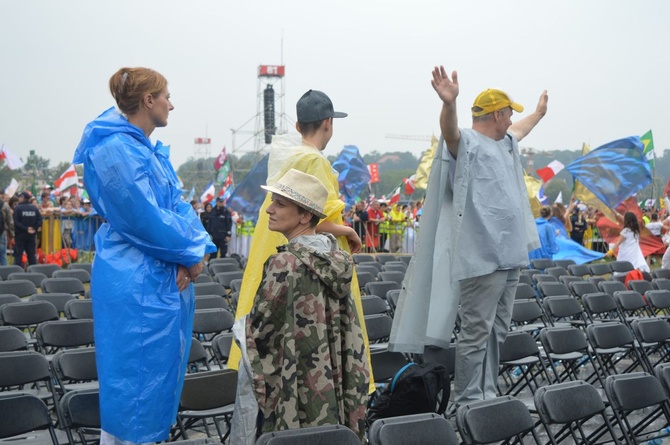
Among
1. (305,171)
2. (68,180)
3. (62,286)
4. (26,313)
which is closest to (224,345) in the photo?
(305,171)

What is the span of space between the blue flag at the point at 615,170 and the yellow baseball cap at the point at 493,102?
924 cm

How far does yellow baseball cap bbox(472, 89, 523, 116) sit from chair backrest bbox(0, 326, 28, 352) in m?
3.22

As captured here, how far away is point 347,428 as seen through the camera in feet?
9.45

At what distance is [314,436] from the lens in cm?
280

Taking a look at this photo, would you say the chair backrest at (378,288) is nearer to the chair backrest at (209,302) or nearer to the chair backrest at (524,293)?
the chair backrest at (524,293)

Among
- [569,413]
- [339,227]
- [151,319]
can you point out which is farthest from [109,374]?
[569,413]

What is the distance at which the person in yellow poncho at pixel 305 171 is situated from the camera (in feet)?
12.7

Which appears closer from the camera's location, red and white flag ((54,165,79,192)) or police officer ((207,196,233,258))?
police officer ((207,196,233,258))

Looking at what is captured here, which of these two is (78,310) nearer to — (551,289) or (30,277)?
(30,277)

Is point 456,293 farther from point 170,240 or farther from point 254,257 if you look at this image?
point 170,240

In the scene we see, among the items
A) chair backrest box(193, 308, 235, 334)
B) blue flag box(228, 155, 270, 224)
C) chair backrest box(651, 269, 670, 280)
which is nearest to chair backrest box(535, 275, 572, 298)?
chair backrest box(651, 269, 670, 280)

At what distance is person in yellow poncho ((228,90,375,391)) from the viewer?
→ 3.86 metres

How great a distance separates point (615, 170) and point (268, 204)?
1093 centimetres

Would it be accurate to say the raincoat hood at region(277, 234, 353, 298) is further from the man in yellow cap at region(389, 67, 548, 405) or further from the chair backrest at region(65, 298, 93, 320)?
the chair backrest at region(65, 298, 93, 320)
